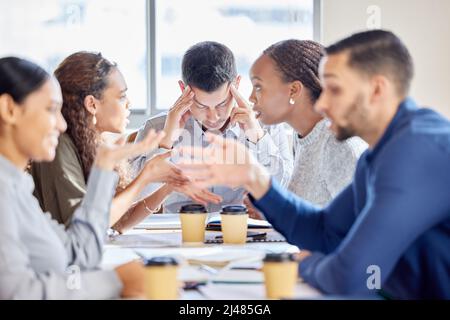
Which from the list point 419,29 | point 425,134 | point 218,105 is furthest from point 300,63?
point 419,29

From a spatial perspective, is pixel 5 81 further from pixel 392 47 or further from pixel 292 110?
pixel 292 110

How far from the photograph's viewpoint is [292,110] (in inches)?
103

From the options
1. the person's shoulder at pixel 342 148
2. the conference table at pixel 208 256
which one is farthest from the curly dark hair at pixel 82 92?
the person's shoulder at pixel 342 148

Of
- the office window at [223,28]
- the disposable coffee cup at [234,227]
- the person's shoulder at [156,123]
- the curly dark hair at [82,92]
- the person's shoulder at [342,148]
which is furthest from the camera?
the office window at [223,28]

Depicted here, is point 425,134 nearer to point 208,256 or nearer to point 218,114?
point 208,256

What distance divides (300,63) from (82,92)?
788 mm

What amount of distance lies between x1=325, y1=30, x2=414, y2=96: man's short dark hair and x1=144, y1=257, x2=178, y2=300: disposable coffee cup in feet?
2.00

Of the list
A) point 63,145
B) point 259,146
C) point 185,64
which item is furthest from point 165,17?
point 63,145

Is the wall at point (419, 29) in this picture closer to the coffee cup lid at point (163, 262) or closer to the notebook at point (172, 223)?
the notebook at point (172, 223)

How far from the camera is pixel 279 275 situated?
4.52 ft

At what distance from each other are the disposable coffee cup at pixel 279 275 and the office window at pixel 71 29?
163 inches

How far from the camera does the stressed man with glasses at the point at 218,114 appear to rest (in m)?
3.09

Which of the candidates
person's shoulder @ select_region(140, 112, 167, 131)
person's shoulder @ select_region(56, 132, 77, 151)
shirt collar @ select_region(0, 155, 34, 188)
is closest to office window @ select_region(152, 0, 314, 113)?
person's shoulder @ select_region(140, 112, 167, 131)

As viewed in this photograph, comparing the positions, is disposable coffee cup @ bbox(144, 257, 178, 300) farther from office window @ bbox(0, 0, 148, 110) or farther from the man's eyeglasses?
office window @ bbox(0, 0, 148, 110)
